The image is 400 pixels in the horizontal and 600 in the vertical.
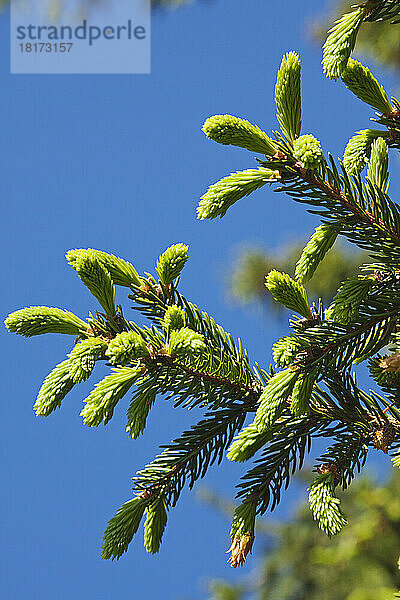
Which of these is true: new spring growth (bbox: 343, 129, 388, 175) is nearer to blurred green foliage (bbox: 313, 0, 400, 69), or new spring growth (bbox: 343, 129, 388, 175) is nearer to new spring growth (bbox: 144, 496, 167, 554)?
new spring growth (bbox: 144, 496, 167, 554)

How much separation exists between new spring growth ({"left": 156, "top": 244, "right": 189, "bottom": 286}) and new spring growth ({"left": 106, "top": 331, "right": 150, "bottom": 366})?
0.07 m

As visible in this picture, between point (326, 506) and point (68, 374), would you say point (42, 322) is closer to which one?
point (68, 374)

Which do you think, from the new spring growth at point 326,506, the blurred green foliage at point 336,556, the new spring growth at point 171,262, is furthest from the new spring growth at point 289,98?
the blurred green foliage at point 336,556

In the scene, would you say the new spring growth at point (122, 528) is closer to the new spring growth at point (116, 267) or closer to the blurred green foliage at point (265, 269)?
the new spring growth at point (116, 267)

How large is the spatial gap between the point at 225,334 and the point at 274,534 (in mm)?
2519

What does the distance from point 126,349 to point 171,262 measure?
82 mm

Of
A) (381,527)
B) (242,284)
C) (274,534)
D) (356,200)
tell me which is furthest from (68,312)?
(242,284)

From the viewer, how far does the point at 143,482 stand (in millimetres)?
455

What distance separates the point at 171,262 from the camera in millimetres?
457

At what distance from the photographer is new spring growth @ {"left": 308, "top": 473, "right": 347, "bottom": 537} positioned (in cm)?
40

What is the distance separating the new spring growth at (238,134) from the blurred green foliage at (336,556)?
5.90 ft

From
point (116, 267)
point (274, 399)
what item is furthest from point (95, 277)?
point (274, 399)

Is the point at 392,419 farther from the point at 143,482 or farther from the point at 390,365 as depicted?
the point at 143,482

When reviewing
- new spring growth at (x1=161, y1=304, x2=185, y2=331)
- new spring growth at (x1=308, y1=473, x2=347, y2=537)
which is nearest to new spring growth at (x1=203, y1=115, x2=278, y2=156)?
new spring growth at (x1=161, y1=304, x2=185, y2=331)
